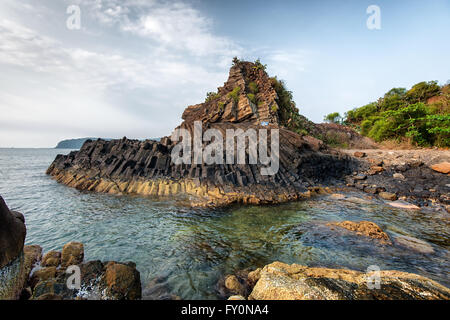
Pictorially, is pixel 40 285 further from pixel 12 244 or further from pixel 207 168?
pixel 207 168

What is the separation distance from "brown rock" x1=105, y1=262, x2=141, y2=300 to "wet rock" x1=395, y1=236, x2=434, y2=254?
8168 mm

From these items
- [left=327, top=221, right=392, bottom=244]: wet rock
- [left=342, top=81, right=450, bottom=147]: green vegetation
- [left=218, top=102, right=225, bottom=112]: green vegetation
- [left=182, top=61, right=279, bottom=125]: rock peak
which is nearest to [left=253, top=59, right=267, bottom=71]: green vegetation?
[left=182, top=61, right=279, bottom=125]: rock peak

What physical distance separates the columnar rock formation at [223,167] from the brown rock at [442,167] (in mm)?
4942

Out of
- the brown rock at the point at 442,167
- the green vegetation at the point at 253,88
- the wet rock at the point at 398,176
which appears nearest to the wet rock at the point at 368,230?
the wet rock at the point at 398,176

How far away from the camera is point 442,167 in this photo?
12.9 meters

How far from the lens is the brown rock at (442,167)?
12.6 meters

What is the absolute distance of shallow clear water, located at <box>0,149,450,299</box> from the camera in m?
5.30

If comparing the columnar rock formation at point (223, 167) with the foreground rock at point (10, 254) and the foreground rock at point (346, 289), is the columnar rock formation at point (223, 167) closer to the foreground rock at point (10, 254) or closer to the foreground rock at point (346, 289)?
the foreground rock at point (346, 289)

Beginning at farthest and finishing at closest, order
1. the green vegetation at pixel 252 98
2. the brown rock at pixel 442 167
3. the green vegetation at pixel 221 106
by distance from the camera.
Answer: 1. the green vegetation at pixel 252 98
2. the green vegetation at pixel 221 106
3. the brown rock at pixel 442 167

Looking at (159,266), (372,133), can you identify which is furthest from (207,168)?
(372,133)

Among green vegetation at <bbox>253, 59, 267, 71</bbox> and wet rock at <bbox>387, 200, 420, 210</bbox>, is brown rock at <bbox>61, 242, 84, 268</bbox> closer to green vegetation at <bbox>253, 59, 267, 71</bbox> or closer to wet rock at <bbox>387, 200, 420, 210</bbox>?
wet rock at <bbox>387, 200, 420, 210</bbox>

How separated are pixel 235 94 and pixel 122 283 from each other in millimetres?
19705

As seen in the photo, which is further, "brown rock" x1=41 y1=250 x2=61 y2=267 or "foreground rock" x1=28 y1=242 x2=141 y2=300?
"brown rock" x1=41 y1=250 x2=61 y2=267
